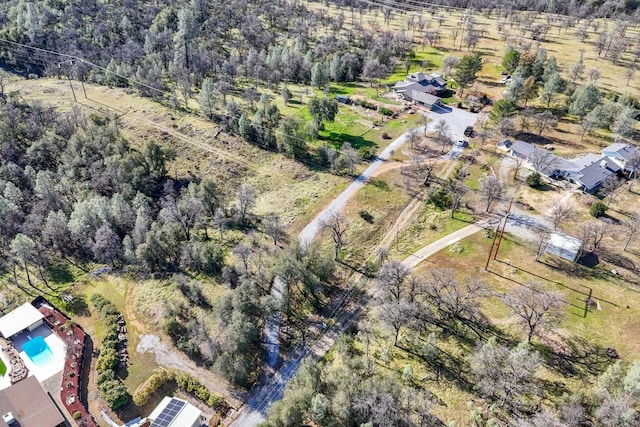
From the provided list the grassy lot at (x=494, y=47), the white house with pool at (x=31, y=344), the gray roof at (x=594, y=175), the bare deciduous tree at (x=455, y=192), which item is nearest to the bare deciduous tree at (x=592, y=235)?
the gray roof at (x=594, y=175)

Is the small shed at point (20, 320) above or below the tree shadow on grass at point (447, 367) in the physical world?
below

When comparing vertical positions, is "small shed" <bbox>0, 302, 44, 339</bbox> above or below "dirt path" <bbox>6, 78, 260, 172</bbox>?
below

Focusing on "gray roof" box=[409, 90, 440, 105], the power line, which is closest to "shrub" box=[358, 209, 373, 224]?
"gray roof" box=[409, 90, 440, 105]

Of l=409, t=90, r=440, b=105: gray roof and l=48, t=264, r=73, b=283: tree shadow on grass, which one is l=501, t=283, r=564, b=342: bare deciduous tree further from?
l=48, t=264, r=73, b=283: tree shadow on grass

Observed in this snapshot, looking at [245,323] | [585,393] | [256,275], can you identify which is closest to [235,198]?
[256,275]

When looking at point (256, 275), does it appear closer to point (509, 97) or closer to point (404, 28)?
point (509, 97)

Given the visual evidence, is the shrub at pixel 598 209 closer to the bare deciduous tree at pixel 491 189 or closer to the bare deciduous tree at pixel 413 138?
the bare deciduous tree at pixel 491 189
